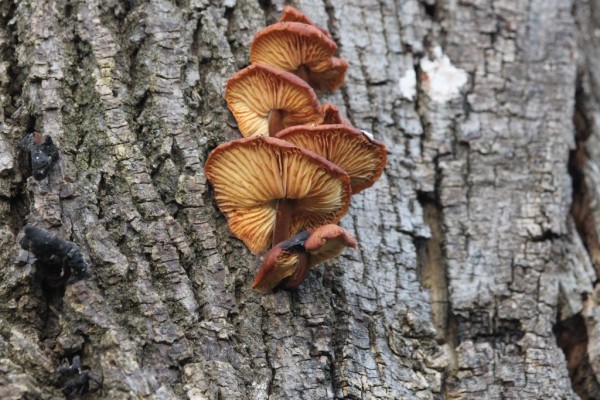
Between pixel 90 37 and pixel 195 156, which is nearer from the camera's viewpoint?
pixel 195 156

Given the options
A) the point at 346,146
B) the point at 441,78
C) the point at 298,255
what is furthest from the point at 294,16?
the point at 298,255

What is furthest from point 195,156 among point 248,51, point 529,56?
point 529,56

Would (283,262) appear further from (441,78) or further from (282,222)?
(441,78)

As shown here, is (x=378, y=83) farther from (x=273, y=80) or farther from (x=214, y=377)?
(x=214, y=377)

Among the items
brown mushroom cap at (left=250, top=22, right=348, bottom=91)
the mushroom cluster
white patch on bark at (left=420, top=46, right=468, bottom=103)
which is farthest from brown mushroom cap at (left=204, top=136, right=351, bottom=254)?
white patch on bark at (left=420, top=46, right=468, bottom=103)

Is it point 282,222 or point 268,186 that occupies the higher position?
point 268,186

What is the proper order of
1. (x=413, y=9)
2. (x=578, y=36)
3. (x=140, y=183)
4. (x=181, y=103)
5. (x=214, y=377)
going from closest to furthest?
1. (x=214, y=377)
2. (x=140, y=183)
3. (x=181, y=103)
4. (x=413, y=9)
5. (x=578, y=36)
